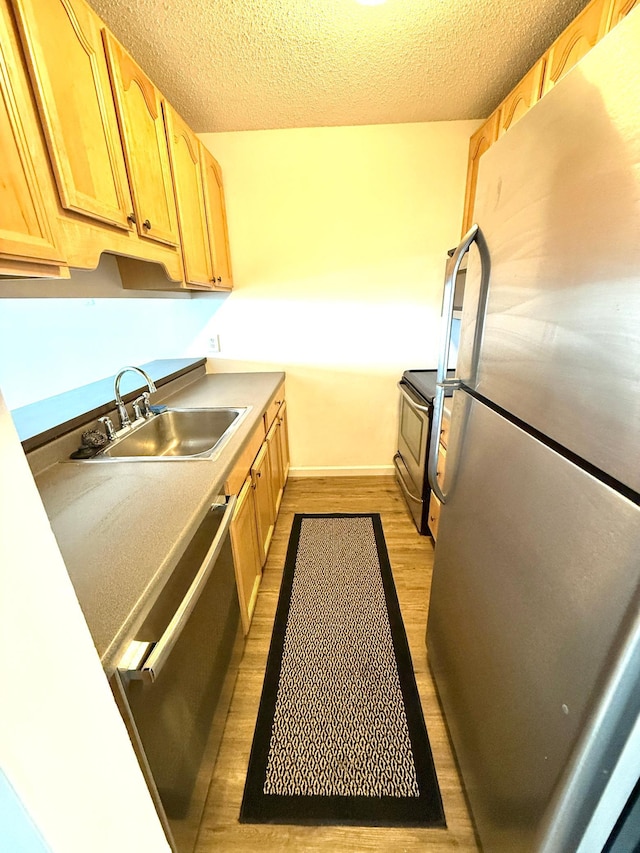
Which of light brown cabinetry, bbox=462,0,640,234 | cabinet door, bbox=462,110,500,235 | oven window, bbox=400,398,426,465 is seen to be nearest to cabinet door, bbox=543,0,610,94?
light brown cabinetry, bbox=462,0,640,234

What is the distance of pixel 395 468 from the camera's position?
9.70 ft

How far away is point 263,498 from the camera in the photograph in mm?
1926

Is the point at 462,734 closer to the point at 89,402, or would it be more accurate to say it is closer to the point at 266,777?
the point at 266,777

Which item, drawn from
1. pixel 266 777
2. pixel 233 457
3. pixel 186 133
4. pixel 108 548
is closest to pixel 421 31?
pixel 186 133

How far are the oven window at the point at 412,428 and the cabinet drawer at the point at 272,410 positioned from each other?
93 cm

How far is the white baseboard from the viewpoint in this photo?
3.03 meters

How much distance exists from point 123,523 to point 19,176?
89cm

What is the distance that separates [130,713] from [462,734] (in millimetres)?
971

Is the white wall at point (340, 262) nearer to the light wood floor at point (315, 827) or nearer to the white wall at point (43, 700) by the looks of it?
the light wood floor at point (315, 827)

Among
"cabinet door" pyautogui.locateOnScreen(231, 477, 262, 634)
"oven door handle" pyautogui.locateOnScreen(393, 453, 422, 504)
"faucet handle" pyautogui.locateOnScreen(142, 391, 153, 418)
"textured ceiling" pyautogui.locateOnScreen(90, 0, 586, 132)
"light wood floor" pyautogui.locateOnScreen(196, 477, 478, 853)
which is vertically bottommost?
"light wood floor" pyautogui.locateOnScreen(196, 477, 478, 853)

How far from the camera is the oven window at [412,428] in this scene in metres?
2.21

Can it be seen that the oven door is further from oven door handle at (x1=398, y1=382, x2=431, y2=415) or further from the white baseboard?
the white baseboard

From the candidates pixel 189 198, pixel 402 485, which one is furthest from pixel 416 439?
pixel 189 198

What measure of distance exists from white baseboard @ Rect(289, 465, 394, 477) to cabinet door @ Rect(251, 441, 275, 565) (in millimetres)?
866
